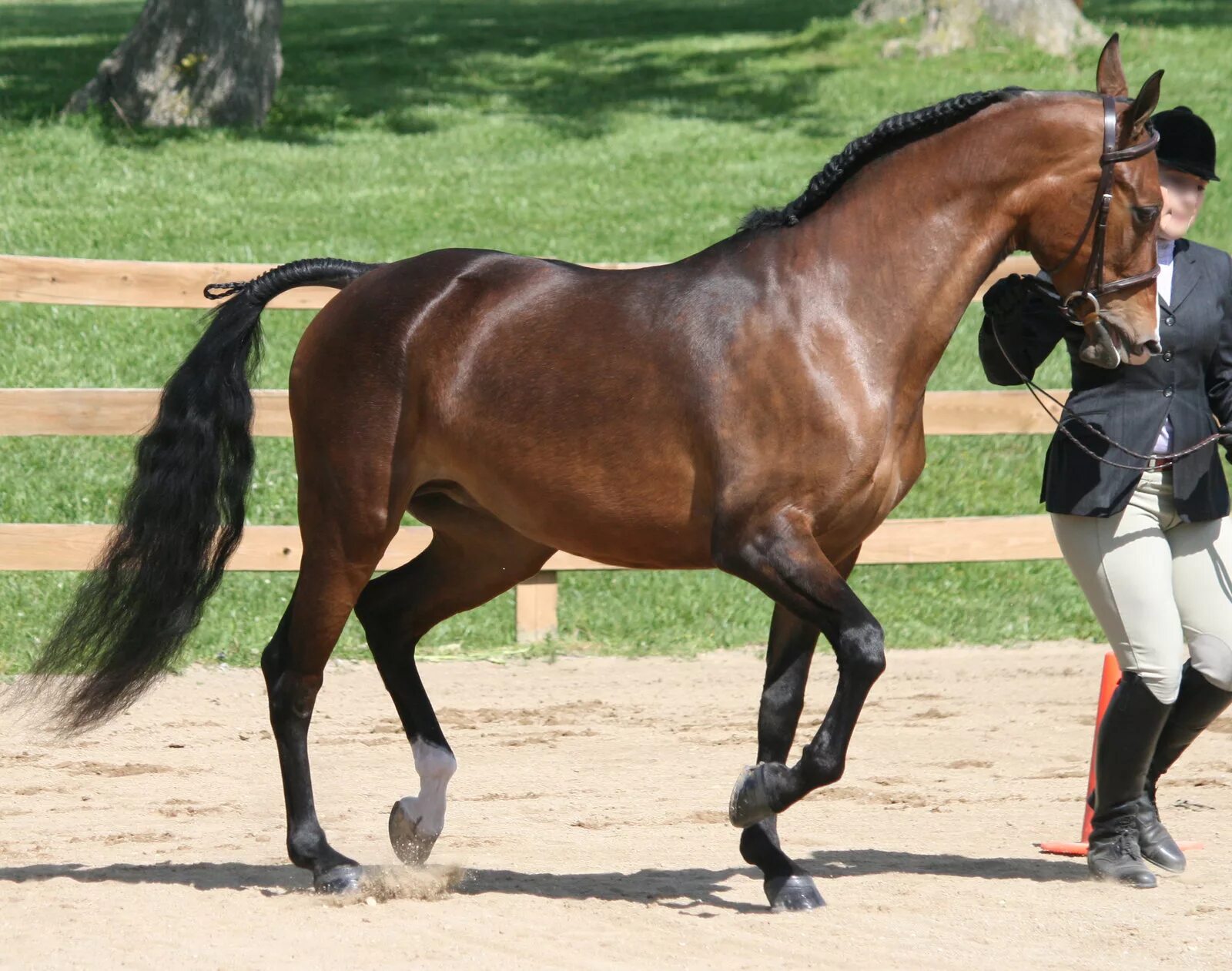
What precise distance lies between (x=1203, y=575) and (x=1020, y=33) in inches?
538

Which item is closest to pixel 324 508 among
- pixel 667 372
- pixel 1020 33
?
pixel 667 372

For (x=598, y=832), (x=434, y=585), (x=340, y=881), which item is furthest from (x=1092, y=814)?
(x=340, y=881)

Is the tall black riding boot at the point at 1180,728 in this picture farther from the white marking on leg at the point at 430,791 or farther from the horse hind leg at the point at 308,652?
the horse hind leg at the point at 308,652

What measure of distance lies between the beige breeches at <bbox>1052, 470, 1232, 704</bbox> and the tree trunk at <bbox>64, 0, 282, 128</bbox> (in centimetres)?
1150

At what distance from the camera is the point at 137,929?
145 inches

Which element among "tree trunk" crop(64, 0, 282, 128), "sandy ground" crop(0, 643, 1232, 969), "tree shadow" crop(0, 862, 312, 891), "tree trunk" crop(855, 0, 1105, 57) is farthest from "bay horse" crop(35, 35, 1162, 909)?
"tree trunk" crop(855, 0, 1105, 57)

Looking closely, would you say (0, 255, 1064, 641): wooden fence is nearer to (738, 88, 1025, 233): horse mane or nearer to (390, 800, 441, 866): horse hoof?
(390, 800, 441, 866): horse hoof

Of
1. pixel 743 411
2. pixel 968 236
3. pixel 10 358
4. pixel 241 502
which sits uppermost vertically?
pixel 968 236

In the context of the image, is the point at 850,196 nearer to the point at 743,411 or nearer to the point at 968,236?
the point at 968,236

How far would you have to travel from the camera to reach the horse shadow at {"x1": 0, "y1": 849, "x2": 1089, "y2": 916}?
Result: 408 centimetres

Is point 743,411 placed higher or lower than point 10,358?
higher

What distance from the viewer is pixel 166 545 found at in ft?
14.5

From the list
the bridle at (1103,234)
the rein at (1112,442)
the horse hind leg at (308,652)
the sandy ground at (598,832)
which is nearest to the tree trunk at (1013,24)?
the sandy ground at (598,832)

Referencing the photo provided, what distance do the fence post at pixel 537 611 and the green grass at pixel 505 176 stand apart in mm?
110
